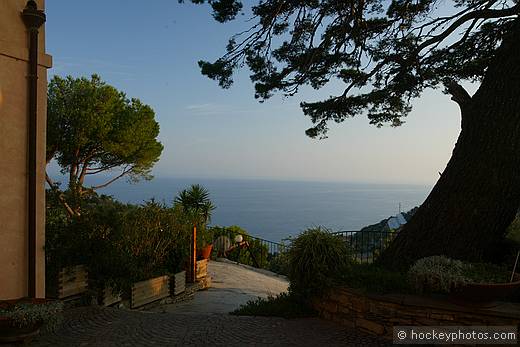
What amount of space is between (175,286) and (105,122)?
7.02 m

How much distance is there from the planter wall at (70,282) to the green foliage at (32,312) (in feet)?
5.21

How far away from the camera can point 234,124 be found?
1573 cm

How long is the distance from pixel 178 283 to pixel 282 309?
10.5 feet

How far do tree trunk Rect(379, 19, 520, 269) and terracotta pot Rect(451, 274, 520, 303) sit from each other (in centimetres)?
127

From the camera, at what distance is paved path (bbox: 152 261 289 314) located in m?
6.77

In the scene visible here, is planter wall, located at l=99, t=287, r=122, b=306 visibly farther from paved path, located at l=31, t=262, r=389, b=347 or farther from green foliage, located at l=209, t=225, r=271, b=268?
green foliage, located at l=209, t=225, r=271, b=268

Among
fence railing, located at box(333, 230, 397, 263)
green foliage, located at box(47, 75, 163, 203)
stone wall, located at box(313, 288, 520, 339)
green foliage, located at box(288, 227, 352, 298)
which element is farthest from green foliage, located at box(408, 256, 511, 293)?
green foliage, located at box(47, 75, 163, 203)

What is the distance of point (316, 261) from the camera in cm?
449

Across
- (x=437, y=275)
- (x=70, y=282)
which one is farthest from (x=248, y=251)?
(x=437, y=275)

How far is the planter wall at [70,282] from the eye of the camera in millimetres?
5379

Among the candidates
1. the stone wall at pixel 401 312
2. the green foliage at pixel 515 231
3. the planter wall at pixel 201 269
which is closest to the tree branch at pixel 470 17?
the green foliage at pixel 515 231

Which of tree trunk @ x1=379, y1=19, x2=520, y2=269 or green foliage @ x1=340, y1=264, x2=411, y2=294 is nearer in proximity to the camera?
green foliage @ x1=340, y1=264, x2=411, y2=294

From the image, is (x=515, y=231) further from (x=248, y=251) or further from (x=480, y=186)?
(x=248, y=251)

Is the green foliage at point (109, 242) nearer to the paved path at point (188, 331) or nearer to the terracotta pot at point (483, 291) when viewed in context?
the paved path at point (188, 331)
